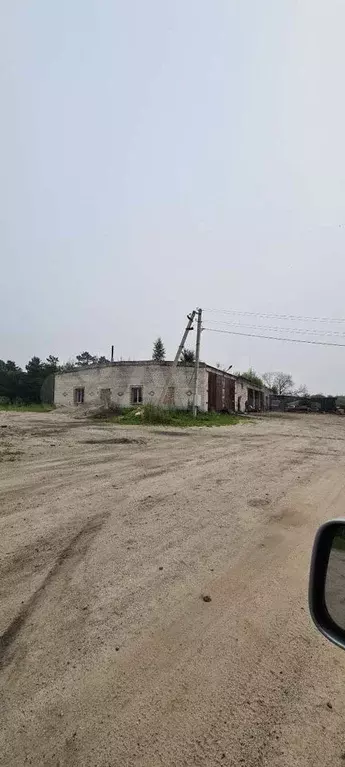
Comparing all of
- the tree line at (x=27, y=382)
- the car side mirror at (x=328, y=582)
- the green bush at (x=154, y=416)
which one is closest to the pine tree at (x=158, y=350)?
the tree line at (x=27, y=382)

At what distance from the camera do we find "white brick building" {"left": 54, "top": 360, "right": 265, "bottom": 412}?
93.6 feet

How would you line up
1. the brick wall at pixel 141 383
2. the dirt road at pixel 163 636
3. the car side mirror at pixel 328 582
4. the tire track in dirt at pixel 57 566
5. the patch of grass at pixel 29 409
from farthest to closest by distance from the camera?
the patch of grass at pixel 29 409, the brick wall at pixel 141 383, the tire track in dirt at pixel 57 566, the dirt road at pixel 163 636, the car side mirror at pixel 328 582

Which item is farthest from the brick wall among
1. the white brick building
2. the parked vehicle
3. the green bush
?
the parked vehicle

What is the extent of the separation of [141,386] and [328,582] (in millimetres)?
28377

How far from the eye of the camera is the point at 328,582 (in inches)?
57.1

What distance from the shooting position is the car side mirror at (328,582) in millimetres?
1387

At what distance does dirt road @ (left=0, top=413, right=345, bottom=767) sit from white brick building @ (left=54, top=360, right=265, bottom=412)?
21.3m

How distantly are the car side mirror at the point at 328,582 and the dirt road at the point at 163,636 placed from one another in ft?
2.45

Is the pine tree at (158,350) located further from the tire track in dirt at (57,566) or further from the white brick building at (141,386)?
the tire track in dirt at (57,566)

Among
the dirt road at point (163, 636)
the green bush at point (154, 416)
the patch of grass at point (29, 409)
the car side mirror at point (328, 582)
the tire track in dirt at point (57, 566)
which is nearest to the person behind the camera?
the car side mirror at point (328, 582)

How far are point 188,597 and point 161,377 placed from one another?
26.4 m

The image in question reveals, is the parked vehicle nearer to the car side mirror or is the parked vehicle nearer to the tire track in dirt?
the tire track in dirt

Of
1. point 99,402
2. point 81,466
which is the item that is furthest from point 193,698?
point 99,402

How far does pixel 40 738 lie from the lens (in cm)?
173
